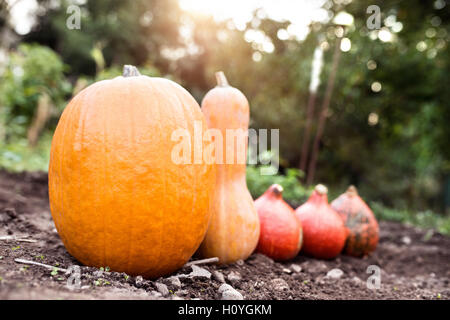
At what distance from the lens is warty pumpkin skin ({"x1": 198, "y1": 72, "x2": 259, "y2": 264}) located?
2271 mm

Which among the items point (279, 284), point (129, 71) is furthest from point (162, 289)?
point (129, 71)

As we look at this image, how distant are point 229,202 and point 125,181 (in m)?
0.74

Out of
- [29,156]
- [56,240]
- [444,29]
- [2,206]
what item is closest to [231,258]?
[56,240]

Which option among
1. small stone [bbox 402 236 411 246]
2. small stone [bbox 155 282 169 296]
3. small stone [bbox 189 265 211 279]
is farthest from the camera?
small stone [bbox 402 236 411 246]

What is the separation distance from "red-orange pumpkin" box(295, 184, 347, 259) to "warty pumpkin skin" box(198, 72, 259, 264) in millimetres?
711

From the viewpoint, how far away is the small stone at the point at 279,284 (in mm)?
1994

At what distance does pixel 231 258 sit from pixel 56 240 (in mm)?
1066

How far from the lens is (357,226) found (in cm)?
317

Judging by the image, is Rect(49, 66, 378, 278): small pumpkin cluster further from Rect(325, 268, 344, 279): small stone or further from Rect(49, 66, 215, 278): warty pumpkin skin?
Rect(325, 268, 344, 279): small stone

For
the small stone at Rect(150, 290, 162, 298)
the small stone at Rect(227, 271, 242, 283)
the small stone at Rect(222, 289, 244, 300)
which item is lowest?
the small stone at Rect(227, 271, 242, 283)

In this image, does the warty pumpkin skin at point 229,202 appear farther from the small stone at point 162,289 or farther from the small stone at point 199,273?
the small stone at point 162,289

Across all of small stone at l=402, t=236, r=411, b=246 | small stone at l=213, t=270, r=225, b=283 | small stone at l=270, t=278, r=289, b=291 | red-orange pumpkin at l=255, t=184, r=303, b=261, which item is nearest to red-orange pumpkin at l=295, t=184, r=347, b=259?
red-orange pumpkin at l=255, t=184, r=303, b=261

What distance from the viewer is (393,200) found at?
9516 millimetres

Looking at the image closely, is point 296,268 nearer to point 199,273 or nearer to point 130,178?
point 199,273
